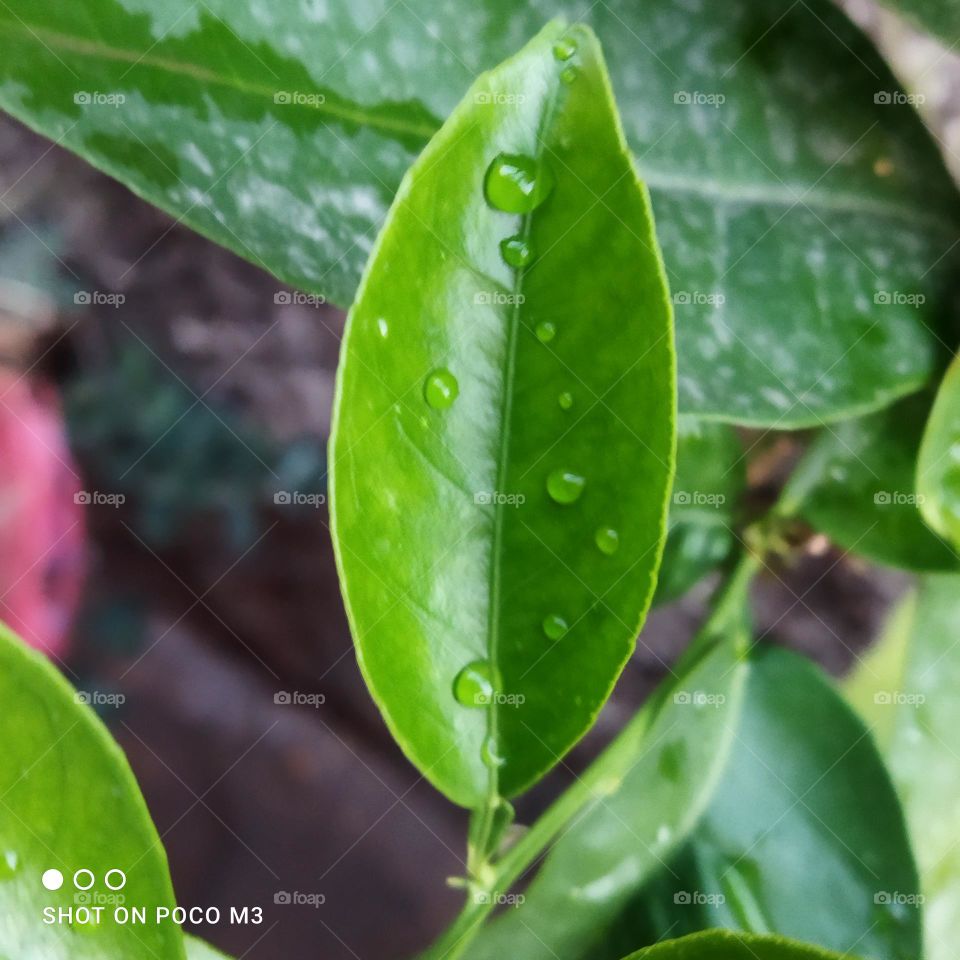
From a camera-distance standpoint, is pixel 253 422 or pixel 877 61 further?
pixel 253 422

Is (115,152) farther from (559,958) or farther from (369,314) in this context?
(559,958)

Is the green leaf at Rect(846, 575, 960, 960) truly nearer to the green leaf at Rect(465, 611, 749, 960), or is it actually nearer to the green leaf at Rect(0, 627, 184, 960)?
the green leaf at Rect(465, 611, 749, 960)

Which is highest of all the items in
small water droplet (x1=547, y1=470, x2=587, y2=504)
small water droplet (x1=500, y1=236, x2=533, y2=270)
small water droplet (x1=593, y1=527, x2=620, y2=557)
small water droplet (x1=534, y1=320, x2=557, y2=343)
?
small water droplet (x1=500, y1=236, x2=533, y2=270)

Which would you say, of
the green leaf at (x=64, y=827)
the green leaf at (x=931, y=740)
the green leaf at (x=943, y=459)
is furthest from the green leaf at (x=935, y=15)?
the green leaf at (x=64, y=827)

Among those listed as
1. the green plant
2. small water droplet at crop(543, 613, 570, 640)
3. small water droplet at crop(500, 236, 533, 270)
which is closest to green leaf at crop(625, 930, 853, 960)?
the green plant

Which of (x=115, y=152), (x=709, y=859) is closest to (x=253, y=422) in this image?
(x=115, y=152)

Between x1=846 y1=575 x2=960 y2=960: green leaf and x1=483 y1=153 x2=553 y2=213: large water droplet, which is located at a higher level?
x1=483 y1=153 x2=553 y2=213: large water droplet

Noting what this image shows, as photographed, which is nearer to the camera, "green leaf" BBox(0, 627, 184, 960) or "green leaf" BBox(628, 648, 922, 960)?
"green leaf" BBox(0, 627, 184, 960)
